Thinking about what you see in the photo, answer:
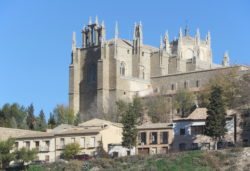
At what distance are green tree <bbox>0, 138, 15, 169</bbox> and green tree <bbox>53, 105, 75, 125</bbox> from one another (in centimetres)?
3308

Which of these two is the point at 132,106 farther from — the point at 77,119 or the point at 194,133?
the point at 194,133

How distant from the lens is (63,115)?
297ft

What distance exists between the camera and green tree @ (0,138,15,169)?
170ft

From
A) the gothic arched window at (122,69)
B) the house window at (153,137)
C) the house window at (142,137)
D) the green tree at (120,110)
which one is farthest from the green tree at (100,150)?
the gothic arched window at (122,69)

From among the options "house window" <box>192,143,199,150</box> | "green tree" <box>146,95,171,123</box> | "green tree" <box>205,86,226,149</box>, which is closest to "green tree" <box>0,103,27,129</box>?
"green tree" <box>146,95,171,123</box>

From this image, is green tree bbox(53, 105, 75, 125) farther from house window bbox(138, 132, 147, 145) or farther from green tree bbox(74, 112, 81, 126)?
house window bbox(138, 132, 147, 145)

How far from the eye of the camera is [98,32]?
106 m

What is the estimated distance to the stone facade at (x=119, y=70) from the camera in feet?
326

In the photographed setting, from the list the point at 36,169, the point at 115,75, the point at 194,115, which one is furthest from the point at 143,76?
the point at 36,169

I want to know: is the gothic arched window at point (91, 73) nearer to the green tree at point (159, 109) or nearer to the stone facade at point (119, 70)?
the stone facade at point (119, 70)

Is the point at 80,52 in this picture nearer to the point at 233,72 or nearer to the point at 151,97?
the point at 151,97

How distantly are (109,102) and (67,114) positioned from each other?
8.03m

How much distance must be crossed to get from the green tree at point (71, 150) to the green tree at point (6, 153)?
5.75m

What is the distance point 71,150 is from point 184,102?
83.7 ft
